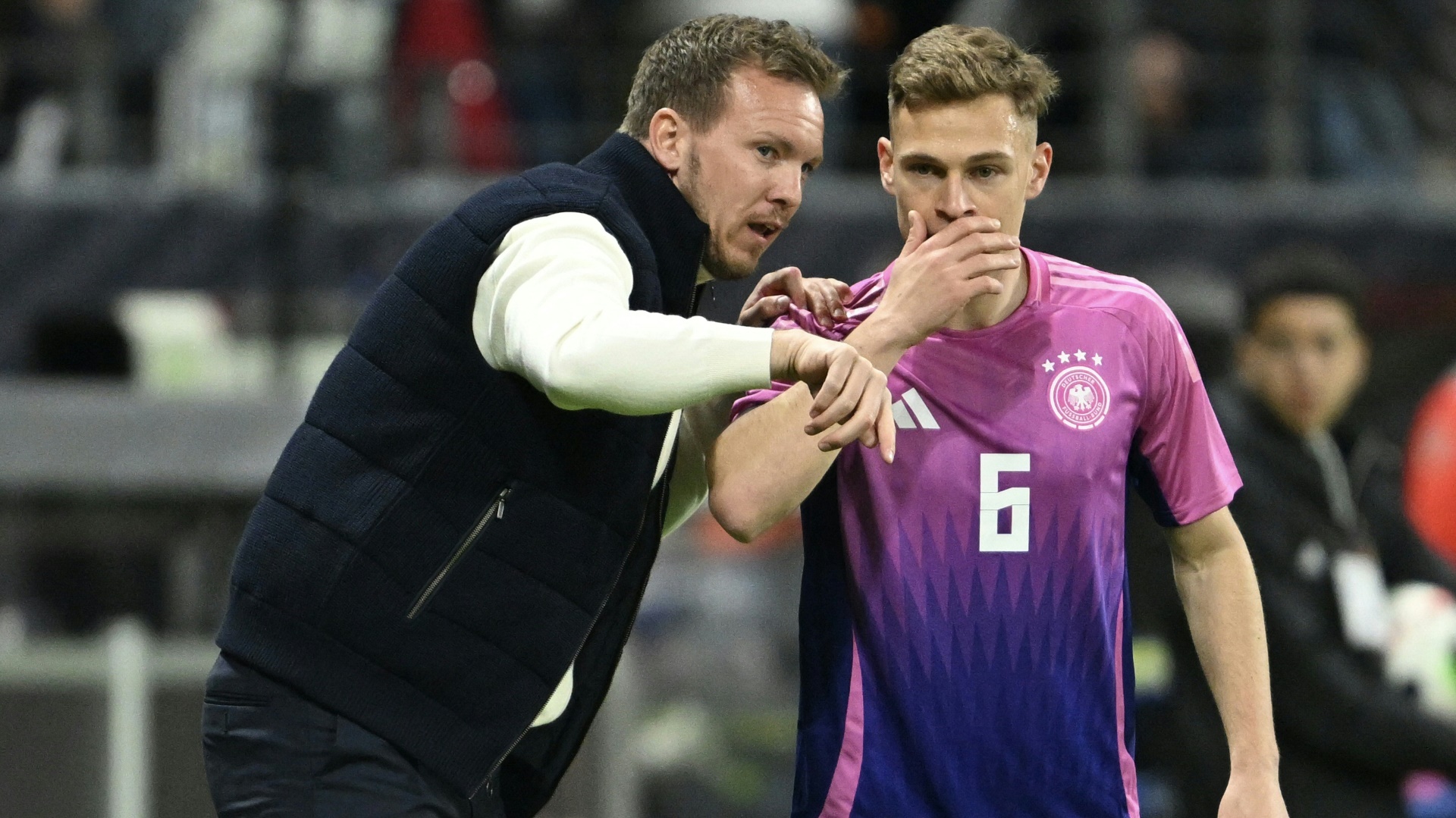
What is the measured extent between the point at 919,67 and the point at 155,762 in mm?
4217

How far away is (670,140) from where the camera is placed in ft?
10.7

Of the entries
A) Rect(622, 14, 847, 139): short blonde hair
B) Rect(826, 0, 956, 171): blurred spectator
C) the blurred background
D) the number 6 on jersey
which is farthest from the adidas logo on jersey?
Rect(826, 0, 956, 171): blurred spectator

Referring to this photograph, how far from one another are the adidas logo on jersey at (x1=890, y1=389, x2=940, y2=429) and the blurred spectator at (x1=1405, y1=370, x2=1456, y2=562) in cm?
432

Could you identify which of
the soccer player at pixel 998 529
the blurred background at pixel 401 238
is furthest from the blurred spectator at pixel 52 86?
the soccer player at pixel 998 529

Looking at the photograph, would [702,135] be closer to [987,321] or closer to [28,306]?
[987,321]

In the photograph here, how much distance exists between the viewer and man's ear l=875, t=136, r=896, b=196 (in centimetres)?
316

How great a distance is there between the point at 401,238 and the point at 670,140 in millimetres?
5311

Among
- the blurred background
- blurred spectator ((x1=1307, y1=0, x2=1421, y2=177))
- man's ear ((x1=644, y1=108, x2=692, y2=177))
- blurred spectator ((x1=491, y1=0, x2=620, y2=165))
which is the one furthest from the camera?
blurred spectator ((x1=1307, y1=0, x2=1421, y2=177))

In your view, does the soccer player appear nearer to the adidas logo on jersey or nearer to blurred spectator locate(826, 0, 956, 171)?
the adidas logo on jersey

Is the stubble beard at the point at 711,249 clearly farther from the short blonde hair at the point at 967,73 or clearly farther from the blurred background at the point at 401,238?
the blurred background at the point at 401,238

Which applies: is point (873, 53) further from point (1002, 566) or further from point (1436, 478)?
point (1002, 566)

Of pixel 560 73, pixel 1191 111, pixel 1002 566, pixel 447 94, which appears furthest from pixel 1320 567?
pixel 1191 111

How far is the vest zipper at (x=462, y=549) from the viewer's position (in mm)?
2947

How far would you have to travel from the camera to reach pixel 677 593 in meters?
8.39
